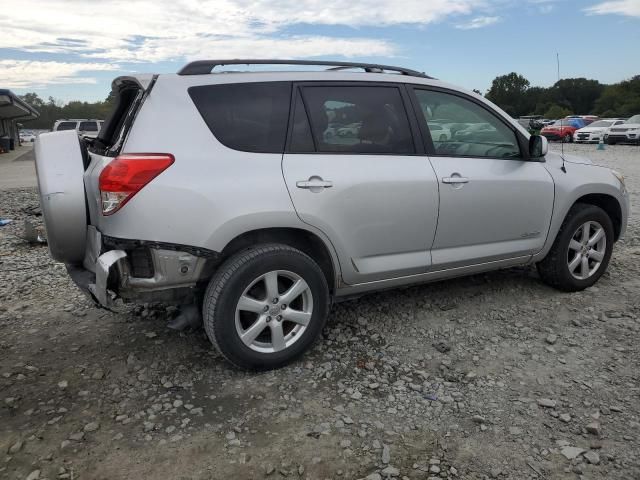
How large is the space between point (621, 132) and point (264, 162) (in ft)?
96.4

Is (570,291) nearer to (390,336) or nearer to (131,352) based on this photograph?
(390,336)

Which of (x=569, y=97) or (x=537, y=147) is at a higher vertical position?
(x=569, y=97)

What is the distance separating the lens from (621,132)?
27.3m

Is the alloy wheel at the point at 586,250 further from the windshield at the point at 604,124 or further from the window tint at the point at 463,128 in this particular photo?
the windshield at the point at 604,124

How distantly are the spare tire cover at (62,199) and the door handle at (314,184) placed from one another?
129cm

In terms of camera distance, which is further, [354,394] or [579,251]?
[579,251]

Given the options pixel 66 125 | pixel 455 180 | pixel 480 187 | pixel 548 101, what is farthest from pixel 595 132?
pixel 548 101

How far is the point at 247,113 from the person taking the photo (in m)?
3.20

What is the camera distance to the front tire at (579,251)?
4.43m

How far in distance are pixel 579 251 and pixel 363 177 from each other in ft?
7.62

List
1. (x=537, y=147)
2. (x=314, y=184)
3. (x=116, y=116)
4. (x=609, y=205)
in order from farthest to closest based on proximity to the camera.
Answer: (x=609, y=205) → (x=537, y=147) → (x=116, y=116) → (x=314, y=184)

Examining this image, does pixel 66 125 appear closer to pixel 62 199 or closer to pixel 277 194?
pixel 62 199

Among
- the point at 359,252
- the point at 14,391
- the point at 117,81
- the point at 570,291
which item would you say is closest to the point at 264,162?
the point at 359,252

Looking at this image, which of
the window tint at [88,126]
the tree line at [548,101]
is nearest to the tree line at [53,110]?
the tree line at [548,101]
